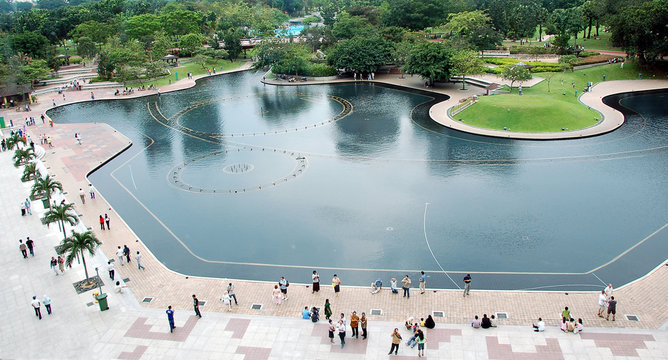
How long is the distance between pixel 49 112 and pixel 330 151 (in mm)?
52063

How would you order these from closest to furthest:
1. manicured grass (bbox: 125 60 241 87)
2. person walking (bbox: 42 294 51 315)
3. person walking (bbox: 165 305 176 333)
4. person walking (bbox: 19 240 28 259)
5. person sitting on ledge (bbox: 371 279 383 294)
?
person walking (bbox: 165 305 176 333)
person walking (bbox: 42 294 51 315)
person sitting on ledge (bbox: 371 279 383 294)
person walking (bbox: 19 240 28 259)
manicured grass (bbox: 125 60 241 87)

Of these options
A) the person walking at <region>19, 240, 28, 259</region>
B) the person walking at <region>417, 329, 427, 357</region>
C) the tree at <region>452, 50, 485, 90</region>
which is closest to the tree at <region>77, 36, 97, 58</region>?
the tree at <region>452, 50, 485, 90</region>

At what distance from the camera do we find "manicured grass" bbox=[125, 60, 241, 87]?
9906 centimetres

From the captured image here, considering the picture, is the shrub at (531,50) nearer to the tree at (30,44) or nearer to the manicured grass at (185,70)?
the manicured grass at (185,70)

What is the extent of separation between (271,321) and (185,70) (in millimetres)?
90960

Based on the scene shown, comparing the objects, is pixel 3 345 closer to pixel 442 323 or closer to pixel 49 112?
pixel 442 323

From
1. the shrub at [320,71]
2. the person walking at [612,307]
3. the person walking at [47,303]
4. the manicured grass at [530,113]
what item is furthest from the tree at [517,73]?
the person walking at [47,303]

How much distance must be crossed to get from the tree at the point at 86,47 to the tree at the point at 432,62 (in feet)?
244

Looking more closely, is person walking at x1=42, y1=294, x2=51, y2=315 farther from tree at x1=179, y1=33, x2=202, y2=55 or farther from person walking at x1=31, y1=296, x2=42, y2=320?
tree at x1=179, y1=33, x2=202, y2=55

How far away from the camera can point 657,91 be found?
76000 mm

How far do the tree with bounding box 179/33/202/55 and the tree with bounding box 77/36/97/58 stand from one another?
62.8ft

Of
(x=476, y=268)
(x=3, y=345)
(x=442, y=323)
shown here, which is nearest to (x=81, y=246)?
(x=3, y=345)

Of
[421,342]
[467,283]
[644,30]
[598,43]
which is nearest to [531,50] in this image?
[598,43]

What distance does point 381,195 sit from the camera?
43.8 metres
